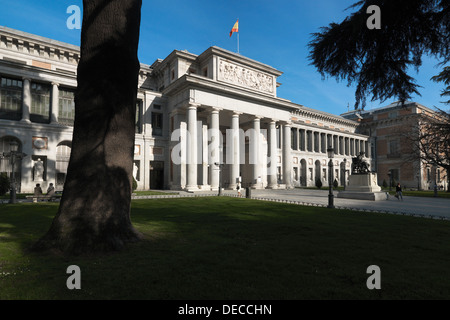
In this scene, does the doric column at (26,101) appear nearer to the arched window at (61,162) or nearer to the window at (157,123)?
the arched window at (61,162)

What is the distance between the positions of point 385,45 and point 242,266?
6.37 m

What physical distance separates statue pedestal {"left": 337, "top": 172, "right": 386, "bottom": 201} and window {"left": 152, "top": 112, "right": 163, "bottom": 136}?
2241cm

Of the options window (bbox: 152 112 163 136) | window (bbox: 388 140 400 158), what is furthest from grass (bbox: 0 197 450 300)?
window (bbox: 388 140 400 158)

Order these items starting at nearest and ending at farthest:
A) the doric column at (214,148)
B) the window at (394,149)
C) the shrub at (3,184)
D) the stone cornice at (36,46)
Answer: the shrub at (3,184) < the stone cornice at (36,46) < the doric column at (214,148) < the window at (394,149)

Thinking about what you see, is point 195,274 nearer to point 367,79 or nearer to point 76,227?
point 76,227

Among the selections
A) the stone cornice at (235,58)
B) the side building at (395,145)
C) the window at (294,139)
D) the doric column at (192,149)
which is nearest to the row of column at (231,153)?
the doric column at (192,149)

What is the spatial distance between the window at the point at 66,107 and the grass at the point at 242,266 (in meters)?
25.4

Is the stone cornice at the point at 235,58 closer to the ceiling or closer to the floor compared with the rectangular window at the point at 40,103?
closer to the ceiling

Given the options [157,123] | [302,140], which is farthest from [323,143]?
[157,123]

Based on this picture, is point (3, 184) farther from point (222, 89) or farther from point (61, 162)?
point (222, 89)

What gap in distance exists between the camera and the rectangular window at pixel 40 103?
1086 inches

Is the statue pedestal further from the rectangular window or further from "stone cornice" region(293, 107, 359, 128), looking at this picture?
"stone cornice" region(293, 107, 359, 128)

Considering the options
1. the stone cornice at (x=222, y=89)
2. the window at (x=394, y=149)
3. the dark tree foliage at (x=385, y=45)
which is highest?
the stone cornice at (x=222, y=89)

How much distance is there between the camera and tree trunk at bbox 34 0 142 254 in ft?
17.9
